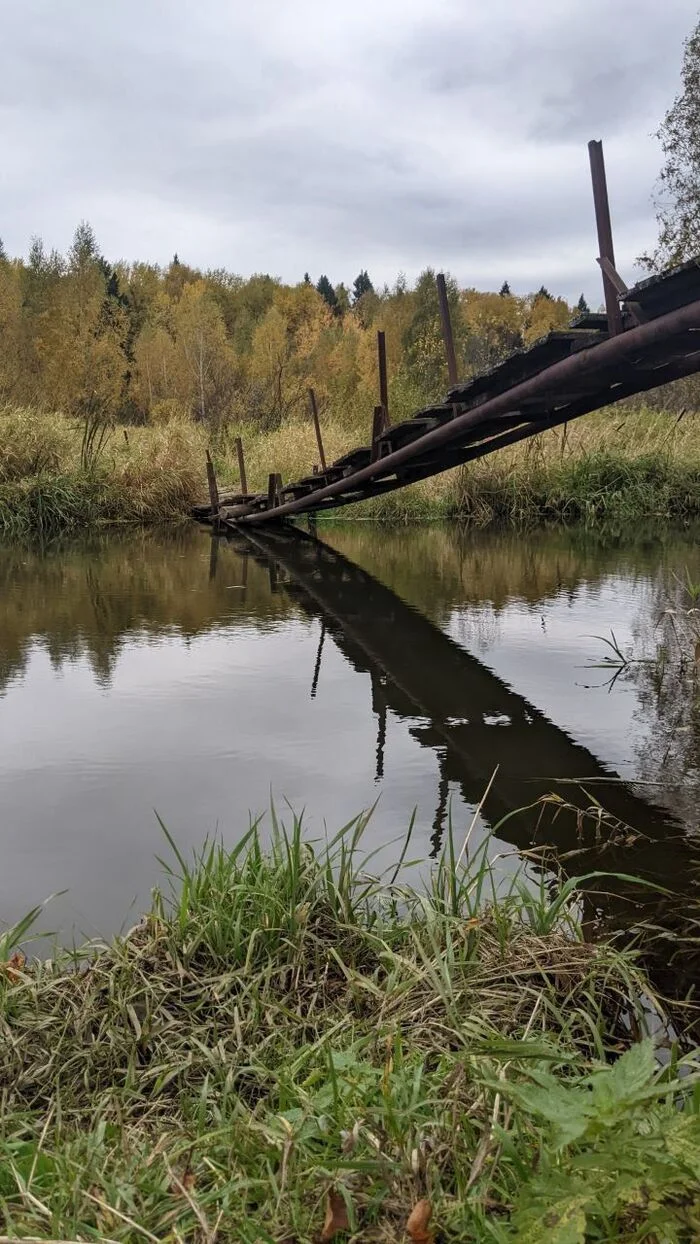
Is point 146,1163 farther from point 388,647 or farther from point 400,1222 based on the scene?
point 388,647

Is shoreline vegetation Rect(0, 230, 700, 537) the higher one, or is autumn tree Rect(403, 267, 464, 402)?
autumn tree Rect(403, 267, 464, 402)

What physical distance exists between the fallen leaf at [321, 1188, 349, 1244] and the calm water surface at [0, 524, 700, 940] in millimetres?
1436

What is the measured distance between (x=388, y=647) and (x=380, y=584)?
9.75ft

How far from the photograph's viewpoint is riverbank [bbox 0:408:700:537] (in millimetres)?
15484

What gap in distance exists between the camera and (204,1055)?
210cm

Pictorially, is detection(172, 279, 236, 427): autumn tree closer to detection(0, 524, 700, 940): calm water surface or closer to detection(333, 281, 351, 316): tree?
detection(0, 524, 700, 940): calm water surface

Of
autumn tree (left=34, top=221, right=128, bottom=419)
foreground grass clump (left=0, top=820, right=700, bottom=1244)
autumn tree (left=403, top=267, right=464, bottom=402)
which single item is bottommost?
foreground grass clump (left=0, top=820, right=700, bottom=1244)

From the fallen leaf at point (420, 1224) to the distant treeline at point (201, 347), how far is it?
1131 cm

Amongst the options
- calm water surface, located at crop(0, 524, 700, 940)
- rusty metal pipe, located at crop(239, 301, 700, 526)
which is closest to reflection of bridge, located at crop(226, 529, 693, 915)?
calm water surface, located at crop(0, 524, 700, 940)

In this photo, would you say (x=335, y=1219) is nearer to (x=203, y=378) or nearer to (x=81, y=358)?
(x=81, y=358)

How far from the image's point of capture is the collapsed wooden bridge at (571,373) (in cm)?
488

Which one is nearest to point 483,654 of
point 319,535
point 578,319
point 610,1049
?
point 578,319

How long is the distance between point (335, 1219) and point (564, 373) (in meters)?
5.12

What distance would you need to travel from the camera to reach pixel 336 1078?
70.1 inches
